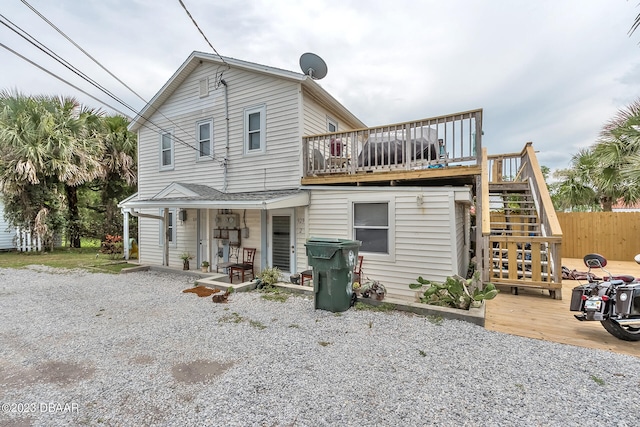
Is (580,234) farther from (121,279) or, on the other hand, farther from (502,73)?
(121,279)

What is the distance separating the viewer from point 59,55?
556 cm

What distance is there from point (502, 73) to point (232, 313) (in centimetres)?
1083

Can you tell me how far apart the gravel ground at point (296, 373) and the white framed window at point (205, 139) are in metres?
5.77

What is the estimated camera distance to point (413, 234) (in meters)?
6.29

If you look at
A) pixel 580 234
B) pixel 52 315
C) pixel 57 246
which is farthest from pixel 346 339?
pixel 57 246

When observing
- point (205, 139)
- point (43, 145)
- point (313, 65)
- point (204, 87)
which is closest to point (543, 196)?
point (313, 65)

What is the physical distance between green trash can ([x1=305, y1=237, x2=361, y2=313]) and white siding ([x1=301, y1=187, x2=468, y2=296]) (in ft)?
5.90

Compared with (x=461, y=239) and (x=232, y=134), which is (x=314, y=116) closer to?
(x=232, y=134)

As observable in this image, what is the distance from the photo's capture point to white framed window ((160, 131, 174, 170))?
→ 10.2m

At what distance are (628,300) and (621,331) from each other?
474 millimetres

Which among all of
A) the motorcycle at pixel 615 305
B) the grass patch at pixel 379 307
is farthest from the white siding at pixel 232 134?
the motorcycle at pixel 615 305

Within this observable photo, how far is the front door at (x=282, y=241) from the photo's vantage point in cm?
793

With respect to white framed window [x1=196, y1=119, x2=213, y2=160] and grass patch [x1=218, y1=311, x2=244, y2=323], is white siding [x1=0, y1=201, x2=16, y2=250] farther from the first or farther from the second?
grass patch [x1=218, y1=311, x2=244, y2=323]

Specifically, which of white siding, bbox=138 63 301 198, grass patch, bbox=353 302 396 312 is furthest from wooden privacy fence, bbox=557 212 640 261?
white siding, bbox=138 63 301 198
